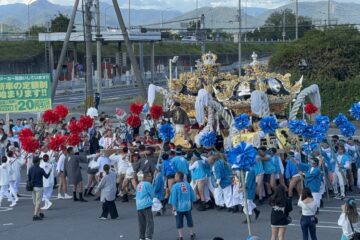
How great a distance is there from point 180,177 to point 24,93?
14.5 metres

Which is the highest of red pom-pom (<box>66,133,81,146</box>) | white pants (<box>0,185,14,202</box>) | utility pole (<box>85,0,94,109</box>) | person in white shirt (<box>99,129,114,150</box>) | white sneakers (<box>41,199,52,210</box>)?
utility pole (<box>85,0,94,109</box>)

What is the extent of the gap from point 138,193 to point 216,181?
11.7 ft

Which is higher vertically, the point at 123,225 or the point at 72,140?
the point at 72,140

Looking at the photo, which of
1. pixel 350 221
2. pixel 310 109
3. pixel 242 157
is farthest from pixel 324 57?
pixel 350 221

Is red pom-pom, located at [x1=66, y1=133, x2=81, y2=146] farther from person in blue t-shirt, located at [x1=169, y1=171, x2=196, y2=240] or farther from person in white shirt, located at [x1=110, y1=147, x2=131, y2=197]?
person in blue t-shirt, located at [x1=169, y1=171, x2=196, y2=240]

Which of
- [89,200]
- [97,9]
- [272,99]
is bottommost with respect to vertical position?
[89,200]

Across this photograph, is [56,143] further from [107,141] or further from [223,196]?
[223,196]

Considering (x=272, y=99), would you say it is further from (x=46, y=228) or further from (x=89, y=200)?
(x=46, y=228)

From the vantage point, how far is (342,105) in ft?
143

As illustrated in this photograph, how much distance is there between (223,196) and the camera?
19.6 metres

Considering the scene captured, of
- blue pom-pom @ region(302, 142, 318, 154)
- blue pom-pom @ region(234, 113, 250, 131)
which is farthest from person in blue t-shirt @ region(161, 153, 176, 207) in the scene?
blue pom-pom @ region(302, 142, 318, 154)

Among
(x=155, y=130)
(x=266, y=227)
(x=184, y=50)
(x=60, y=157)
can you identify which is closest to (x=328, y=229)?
(x=266, y=227)

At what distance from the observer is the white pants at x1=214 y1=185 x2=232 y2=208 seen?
63.5ft

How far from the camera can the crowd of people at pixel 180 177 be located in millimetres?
16986
